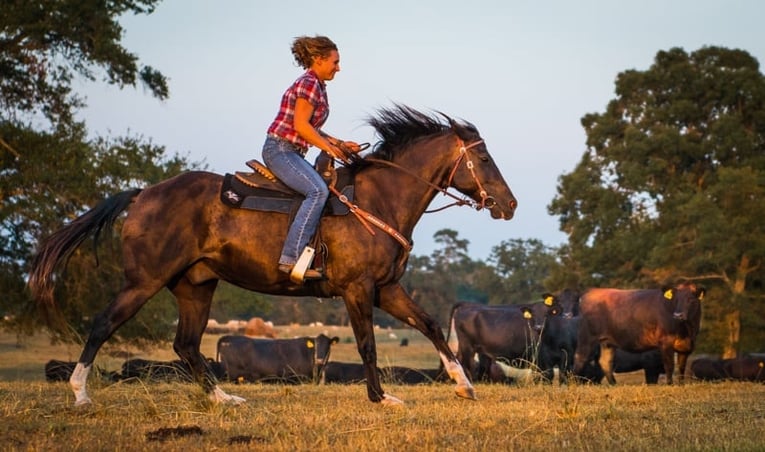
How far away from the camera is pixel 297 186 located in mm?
8688

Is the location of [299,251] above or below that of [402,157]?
below

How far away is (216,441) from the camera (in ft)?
19.7

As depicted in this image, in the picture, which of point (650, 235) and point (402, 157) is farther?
point (650, 235)

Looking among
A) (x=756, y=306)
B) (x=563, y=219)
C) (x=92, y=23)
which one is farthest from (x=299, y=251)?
(x=563, y=219)

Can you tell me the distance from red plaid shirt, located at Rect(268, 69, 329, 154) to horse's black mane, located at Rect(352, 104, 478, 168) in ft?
2.28

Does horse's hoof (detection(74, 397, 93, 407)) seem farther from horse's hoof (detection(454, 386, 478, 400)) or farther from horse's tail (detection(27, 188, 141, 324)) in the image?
horse's hoof (detection(454, 386, 478, 400))

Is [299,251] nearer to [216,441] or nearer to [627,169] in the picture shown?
[216,441]

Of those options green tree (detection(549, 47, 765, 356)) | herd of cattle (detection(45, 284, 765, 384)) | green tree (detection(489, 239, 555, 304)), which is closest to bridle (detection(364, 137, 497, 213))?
herd of cattle (detection(45, 284, 765, 384))

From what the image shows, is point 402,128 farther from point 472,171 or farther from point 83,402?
point 83,402

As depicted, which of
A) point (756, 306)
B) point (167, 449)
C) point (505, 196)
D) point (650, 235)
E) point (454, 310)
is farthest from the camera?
point (650, 235)

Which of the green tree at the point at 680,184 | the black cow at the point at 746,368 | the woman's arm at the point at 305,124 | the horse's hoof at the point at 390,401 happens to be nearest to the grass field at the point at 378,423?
the horse's hoof at the point at 390,401

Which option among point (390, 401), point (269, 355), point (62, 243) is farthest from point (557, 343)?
point (62, 243)

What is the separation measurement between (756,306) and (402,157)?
2914cm

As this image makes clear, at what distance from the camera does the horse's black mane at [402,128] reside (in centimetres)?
941
